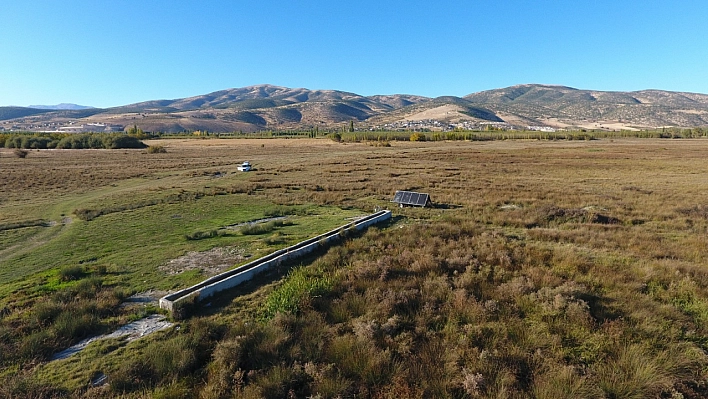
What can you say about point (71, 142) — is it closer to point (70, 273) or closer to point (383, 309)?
point (70, 273)

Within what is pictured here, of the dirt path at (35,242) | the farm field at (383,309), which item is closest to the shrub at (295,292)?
the farm field at (383,309)

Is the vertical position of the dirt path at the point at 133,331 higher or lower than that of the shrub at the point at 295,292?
lower

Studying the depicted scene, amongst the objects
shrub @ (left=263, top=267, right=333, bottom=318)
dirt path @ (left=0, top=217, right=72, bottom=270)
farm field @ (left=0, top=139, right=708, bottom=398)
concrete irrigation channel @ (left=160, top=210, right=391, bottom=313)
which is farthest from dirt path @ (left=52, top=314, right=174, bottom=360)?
dirt path @ (left=0, top=217, right=72, bottom=270)

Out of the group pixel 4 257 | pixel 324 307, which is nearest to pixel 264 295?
pixel 324 307

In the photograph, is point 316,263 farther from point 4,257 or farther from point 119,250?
point 4,257

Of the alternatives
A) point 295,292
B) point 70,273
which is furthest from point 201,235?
point 295,292

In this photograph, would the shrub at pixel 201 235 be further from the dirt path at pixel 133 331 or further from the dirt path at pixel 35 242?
the dirt path at pixel 133 331
